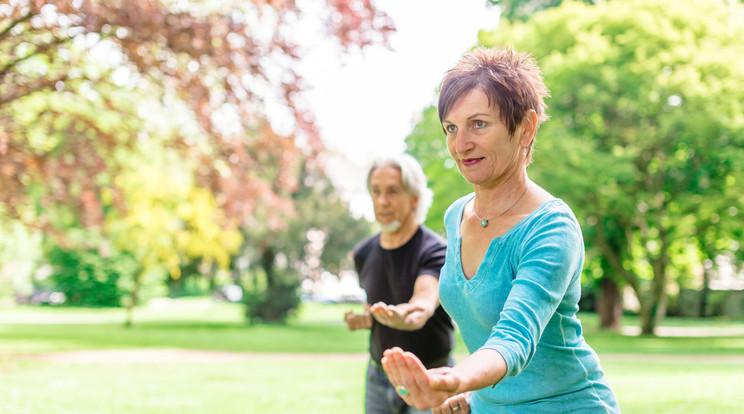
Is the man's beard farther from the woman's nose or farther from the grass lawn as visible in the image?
the grass lawn

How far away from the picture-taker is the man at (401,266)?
4398 mm

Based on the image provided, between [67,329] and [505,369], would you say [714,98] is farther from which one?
[505,369]

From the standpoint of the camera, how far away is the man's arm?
3.26 meters

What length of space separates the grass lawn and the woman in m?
9.05

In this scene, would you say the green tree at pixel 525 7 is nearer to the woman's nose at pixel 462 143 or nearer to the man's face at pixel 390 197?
the man's face at pixel 390 197

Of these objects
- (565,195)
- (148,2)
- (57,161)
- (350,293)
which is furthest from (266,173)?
(350,293)

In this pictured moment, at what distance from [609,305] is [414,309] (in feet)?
109

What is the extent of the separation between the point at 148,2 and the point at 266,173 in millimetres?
3657

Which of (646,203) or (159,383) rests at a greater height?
(646,203)

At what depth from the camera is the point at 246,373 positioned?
55.0 ft

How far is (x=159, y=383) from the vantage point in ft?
48.5

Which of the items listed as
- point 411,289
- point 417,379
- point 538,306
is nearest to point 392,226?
point 411,289

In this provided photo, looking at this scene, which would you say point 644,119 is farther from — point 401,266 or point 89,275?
point 89,275

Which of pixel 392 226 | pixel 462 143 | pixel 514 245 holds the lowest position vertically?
pixel 514 245
